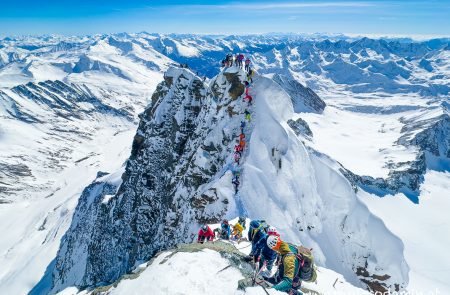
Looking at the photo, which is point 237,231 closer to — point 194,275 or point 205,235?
point 205,235

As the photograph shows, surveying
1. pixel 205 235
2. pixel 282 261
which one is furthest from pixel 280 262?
pixel 205 235

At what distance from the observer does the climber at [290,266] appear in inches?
623

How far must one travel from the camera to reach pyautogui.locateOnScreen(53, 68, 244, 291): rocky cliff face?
43.8m

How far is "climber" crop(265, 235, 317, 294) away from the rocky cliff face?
2050 centimetres

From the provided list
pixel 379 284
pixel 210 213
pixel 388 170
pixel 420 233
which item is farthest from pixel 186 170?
pixel 388 170

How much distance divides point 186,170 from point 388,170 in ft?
448

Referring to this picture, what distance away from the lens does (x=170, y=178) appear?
55.0 metres

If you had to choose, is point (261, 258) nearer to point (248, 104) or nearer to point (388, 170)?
point (248, 104)

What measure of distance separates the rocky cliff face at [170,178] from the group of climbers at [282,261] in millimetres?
18649

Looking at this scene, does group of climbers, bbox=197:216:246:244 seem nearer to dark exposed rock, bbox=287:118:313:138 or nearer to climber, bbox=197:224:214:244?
climber, bbox=197:224:214:244

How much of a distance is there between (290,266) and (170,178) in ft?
135

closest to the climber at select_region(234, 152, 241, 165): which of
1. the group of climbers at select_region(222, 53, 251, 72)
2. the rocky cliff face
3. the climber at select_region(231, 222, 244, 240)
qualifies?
the rocky cliff face

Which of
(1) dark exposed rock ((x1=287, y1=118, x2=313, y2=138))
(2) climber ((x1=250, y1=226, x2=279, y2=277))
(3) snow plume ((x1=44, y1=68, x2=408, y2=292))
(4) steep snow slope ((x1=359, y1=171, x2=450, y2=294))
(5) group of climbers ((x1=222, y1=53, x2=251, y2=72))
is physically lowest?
(4) steep snow slope ((x1=359, y1=171, x2=450, y2=294))

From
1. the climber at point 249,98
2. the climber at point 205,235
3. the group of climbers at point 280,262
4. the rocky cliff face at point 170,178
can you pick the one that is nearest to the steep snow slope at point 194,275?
the group of climbers at point 280,262
